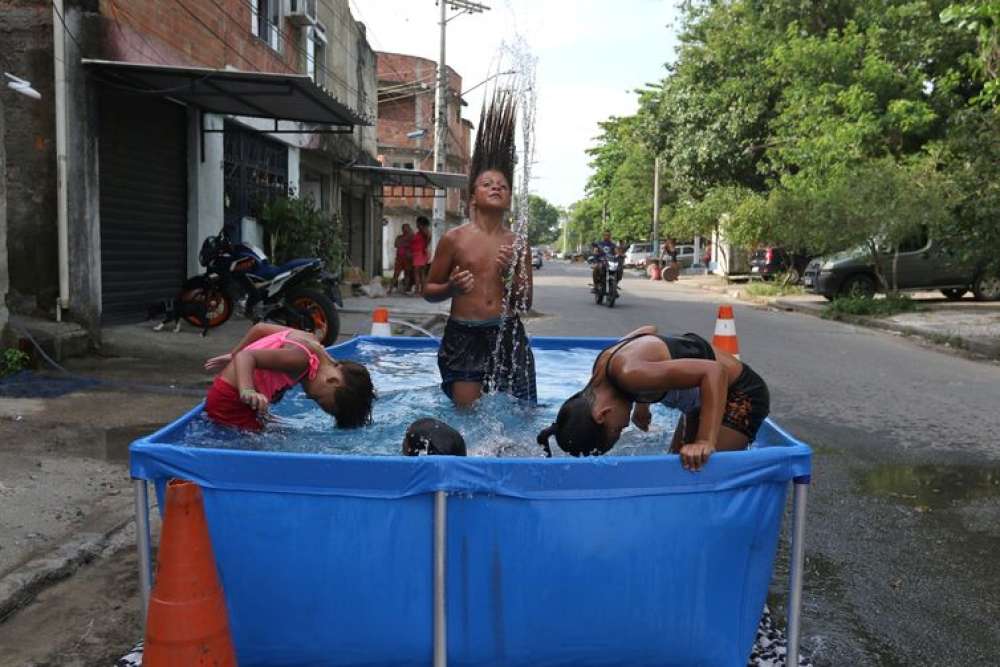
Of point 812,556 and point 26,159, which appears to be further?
point 26,159

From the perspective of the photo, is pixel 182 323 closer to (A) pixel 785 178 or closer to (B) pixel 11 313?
(B) pixel 11 313

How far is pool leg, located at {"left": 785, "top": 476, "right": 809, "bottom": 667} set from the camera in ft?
7.77

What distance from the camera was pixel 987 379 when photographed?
8.53m

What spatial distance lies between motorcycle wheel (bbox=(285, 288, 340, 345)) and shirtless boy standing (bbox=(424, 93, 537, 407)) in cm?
434

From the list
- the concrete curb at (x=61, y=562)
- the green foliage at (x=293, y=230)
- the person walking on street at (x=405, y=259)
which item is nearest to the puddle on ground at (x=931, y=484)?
the concrete curb at (x=61, y=562)

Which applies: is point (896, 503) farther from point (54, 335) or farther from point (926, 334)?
point (926, 334)

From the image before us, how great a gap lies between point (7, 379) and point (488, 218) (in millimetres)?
4199

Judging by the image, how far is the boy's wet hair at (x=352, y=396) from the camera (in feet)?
11.5

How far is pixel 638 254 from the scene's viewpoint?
49.2 meters

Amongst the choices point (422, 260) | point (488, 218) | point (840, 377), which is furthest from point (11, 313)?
point (422, 260)

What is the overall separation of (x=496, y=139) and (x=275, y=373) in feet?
5.72

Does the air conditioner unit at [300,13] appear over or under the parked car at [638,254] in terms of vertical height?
over

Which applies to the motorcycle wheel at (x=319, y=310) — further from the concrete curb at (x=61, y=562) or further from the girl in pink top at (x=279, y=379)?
the girl in pink top at (x=279, y=379)

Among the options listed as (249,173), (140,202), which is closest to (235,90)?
(140,202)
